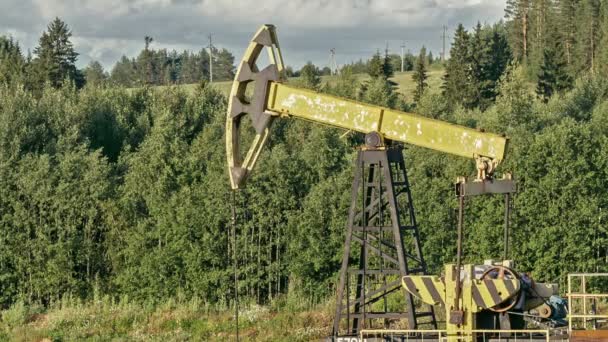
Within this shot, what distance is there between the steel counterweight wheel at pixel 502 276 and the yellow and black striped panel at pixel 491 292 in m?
0.15

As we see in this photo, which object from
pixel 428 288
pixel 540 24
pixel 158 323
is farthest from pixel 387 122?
pixel 540 24

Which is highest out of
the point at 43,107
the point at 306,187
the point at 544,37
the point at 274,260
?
the point at 544,37

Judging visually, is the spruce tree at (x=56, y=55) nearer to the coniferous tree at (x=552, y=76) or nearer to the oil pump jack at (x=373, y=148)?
the coniferous tree at (x=552, y=76)

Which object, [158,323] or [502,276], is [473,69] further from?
[502,276]

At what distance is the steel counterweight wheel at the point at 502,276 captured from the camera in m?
14.1

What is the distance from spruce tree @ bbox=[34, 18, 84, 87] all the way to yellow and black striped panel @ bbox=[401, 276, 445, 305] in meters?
46.6

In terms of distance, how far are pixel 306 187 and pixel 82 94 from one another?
1559 cm

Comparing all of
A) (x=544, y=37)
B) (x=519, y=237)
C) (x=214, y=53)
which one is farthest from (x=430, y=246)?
(x=214, y=53)

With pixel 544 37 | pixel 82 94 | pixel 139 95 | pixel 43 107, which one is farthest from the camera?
pixel 544 37

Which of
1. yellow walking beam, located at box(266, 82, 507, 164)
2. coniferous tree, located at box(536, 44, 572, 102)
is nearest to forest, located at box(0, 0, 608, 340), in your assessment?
yellow walking beam, located at box(266, 82, 507, 164)

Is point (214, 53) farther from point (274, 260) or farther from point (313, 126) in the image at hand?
point (274, 260)

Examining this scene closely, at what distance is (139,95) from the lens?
48375 millimetres

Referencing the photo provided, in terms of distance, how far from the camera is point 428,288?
14.4 metres

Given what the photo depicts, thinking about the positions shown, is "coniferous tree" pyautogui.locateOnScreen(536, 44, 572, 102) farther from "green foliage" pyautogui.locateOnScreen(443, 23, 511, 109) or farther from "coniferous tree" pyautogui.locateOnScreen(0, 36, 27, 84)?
"coniferous tree" pyautogui.locateOnScreen(0, 36, 27, 84)
